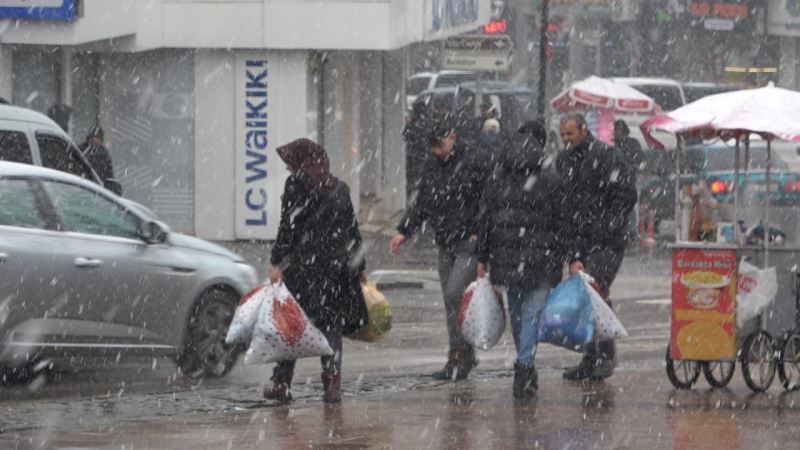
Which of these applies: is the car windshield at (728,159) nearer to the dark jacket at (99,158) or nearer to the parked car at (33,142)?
the dark jacket at (99,158)

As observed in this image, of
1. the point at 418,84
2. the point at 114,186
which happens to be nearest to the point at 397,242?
the point at 114,186

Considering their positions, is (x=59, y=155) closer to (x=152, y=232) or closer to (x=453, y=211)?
(x=152, y=232)

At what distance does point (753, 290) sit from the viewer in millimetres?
12922

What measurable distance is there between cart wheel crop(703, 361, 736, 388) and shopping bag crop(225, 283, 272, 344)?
2.97 metres

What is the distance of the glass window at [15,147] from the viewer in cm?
1521

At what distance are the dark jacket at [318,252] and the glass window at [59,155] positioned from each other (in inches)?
159

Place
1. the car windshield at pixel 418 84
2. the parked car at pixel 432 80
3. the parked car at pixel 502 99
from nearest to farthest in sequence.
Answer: the parked car at pixel 502 99 → the parked car at pixel 432 80 → the car windshield at pixel 418 84

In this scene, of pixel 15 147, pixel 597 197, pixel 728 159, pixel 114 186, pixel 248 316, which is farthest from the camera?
pixel 728 159

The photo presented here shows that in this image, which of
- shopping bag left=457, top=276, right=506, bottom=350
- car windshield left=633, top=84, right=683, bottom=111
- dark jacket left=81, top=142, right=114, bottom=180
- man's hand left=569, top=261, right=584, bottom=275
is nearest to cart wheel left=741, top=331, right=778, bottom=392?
man's hand left=569, top=261, right=584, bottom=275

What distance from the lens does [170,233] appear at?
13.4 m

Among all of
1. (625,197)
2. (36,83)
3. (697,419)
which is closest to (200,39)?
(36,83)

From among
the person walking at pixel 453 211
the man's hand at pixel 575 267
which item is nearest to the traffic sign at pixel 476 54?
the person walking at pixel 453 211

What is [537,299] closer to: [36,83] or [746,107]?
[746,107]

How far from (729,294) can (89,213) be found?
4078 millimetres
